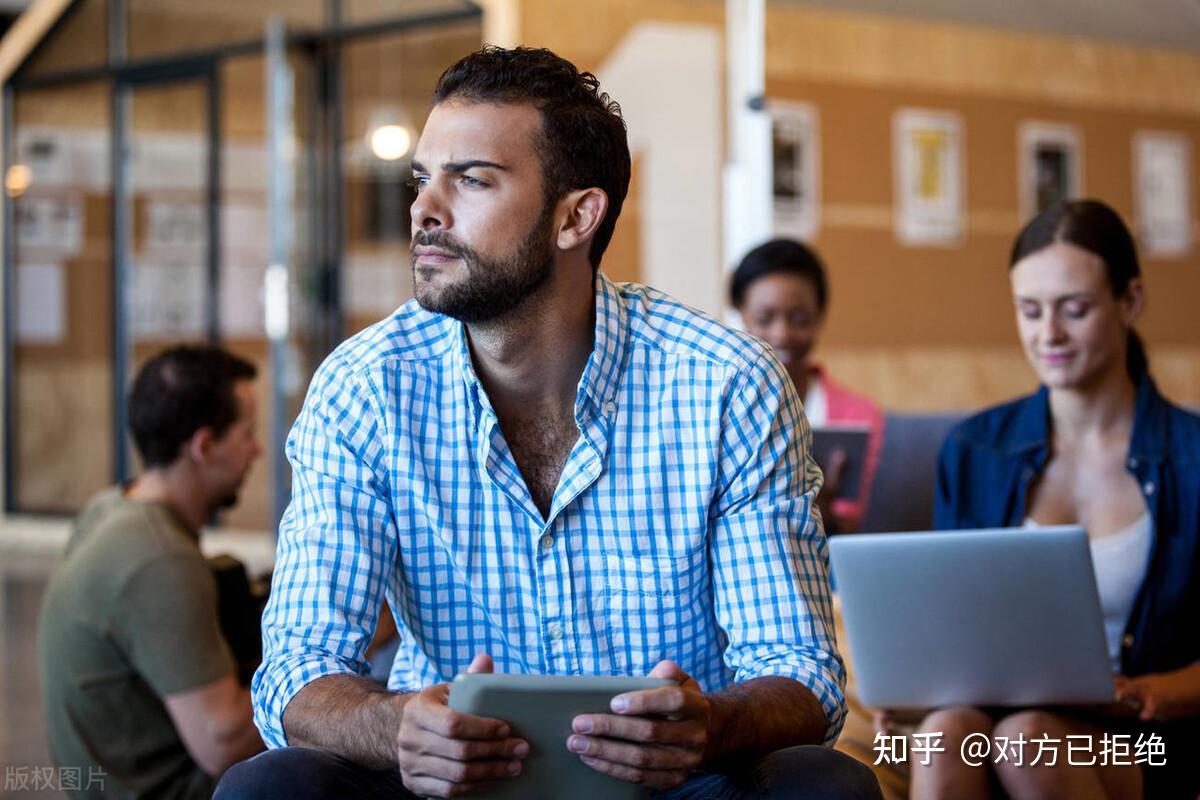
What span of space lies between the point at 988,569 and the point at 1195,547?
540mm

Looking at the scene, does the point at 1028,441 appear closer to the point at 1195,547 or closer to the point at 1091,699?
the point at 1195,547

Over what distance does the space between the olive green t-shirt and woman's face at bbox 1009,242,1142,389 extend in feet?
5.17

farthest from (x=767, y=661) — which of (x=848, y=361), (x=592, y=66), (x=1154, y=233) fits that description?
(x=1154, y=233)

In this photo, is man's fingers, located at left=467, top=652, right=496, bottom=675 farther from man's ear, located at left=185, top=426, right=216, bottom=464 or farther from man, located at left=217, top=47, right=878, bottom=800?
man's ear, located at left=185, top=426, right=216, bottom=464

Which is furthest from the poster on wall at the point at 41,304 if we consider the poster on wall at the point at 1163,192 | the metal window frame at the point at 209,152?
the poster on wall at the point at 1163,192

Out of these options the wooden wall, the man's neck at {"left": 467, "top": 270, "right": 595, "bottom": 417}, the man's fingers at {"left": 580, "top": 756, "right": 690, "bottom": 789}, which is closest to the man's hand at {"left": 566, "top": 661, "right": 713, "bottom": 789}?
the man's fingers at {"left": 580, "top": 756, "right": 690, "bottom": 789}

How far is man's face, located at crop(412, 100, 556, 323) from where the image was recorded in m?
1.87

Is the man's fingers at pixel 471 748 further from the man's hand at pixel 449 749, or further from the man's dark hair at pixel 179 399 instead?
the man's dark hair at pixel 179 399

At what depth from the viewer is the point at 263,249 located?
9.06 metres

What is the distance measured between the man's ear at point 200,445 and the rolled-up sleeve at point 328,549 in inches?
45.0

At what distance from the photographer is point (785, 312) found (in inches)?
158

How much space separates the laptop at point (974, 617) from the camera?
82.7 inches

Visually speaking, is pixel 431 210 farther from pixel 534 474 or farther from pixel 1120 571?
pixel 1120 571

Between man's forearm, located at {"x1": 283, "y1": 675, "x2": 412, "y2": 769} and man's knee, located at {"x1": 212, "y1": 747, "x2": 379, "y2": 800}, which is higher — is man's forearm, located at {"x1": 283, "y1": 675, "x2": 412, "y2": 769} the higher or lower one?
the higher one
